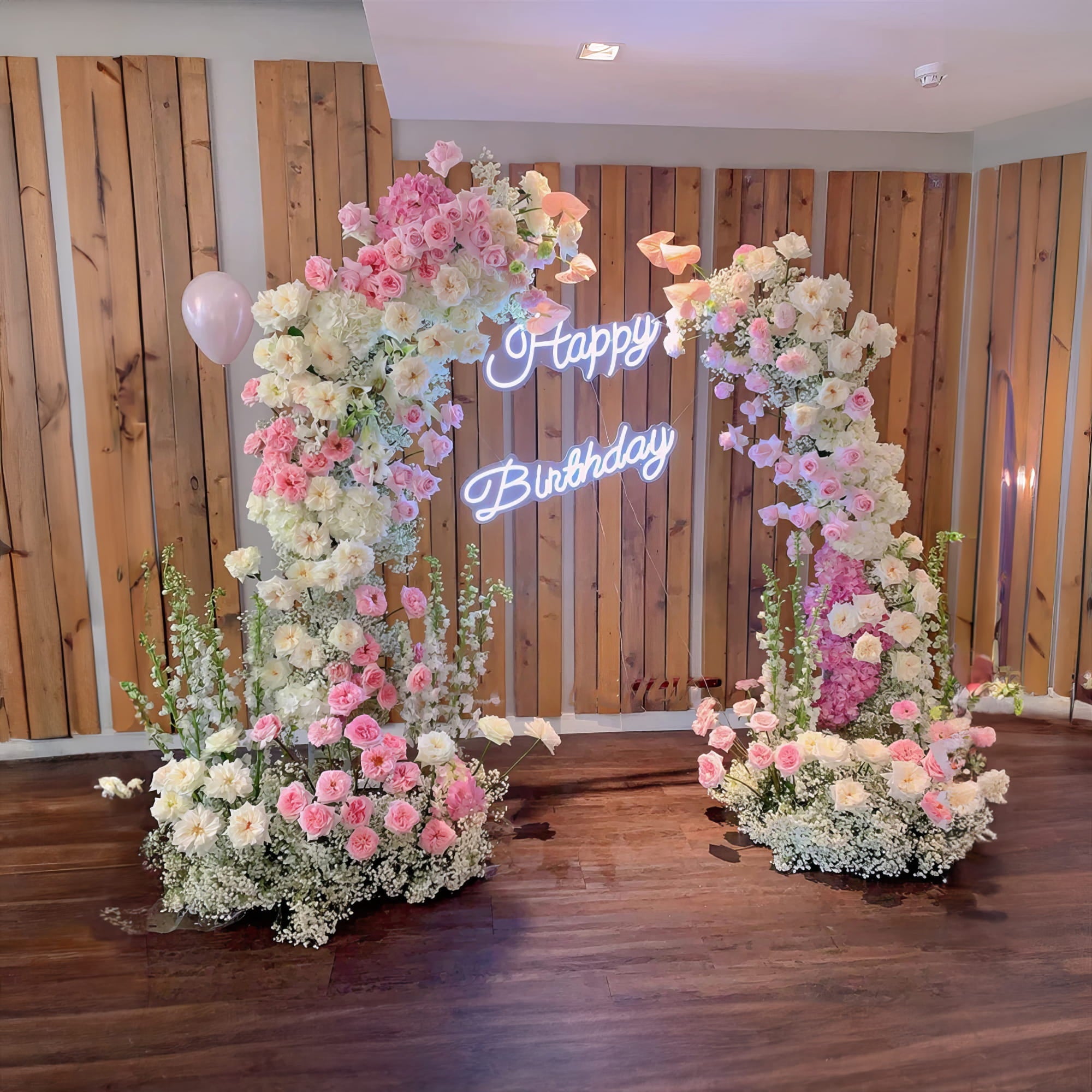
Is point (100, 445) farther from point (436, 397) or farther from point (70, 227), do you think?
point (436, 397)

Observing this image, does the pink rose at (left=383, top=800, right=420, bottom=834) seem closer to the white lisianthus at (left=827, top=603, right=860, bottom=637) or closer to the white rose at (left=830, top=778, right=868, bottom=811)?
the white rose at (left=830, top=778, right=868, bottom=811)

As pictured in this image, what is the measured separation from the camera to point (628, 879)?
10.5ft

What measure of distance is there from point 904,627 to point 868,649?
19 cm

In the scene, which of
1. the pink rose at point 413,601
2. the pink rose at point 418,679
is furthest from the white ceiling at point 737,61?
the pink rose at point 418,679

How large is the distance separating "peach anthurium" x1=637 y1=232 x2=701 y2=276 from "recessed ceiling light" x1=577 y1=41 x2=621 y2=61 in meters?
0.73

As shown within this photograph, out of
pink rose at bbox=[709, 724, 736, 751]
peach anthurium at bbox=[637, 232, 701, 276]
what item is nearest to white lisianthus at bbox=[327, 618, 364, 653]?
pink rose at bbox=[709, 724, 736, 751]

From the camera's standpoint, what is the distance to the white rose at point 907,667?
3.40m

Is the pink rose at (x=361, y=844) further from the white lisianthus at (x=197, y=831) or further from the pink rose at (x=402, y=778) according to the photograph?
the white lisianthus at (x=197, y=831)

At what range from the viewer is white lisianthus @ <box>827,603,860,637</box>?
3.40 m

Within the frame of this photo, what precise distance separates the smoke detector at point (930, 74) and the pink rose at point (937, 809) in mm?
2734

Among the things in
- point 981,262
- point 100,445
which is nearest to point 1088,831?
point 981,262

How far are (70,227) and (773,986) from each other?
13.8 feet

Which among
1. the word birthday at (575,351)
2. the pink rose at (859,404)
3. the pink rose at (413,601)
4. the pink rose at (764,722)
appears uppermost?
the word birthday at (575,351)

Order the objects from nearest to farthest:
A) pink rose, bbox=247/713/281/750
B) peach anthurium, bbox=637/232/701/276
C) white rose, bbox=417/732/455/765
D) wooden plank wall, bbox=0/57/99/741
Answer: pink rose, bbox=247/713/281/750 < white rose, bbox=417/732/455/765 < peach anthurium, bbox=637/232/701/276 < wooden plank wall, bbox=0/57/99/741
